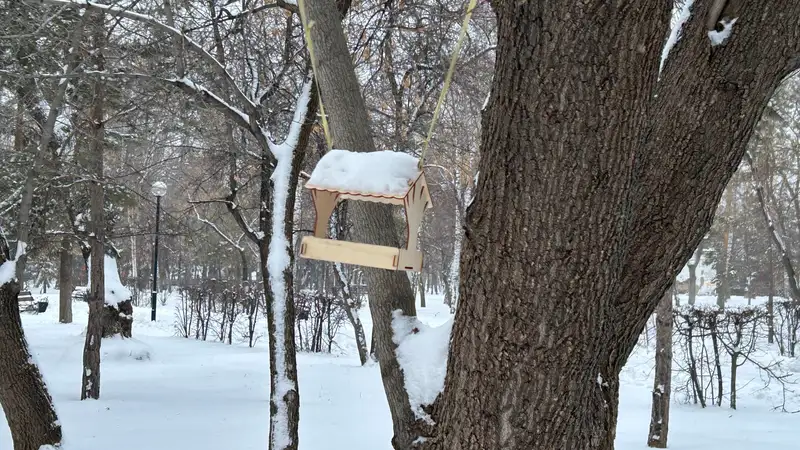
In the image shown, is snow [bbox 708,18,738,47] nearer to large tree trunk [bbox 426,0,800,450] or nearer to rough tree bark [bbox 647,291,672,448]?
large tree trunk [bbox 426,0,800,450]

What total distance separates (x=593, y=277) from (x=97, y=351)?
6.72 metres

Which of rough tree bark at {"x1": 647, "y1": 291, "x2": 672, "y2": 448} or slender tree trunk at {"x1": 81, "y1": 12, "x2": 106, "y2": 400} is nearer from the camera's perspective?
rough tree bark at {"x1": 647, "y1": 291, "x2": 672, "y2": 448}

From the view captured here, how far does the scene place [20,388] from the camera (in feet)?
12.7

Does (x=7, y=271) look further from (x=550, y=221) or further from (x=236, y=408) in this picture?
(x=550, y=221)

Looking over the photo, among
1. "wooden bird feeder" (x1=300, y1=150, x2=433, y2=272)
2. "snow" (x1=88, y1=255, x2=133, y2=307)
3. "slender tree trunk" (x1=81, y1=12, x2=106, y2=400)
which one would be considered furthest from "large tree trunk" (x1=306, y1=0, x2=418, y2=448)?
"snow" (x1=88, y1=255, x2=133, y2=307)

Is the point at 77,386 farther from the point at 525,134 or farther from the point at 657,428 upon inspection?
the point at 525,134

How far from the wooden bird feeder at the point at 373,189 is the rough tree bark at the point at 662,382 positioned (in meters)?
4.39

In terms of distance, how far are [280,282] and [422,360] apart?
175 cm

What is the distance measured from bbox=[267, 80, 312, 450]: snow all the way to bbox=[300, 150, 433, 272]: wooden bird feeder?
5.26 feet

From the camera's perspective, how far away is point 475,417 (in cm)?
149

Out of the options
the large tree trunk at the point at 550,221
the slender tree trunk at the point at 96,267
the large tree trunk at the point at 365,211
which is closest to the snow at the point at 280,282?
the large tree trunk at the point at 365,211

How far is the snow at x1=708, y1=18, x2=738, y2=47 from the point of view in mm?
1695

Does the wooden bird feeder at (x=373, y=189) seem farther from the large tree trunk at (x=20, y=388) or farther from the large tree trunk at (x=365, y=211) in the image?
the large tree trunk at (x=20, y=388)

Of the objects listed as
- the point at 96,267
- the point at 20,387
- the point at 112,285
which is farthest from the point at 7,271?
the point at 112,285
